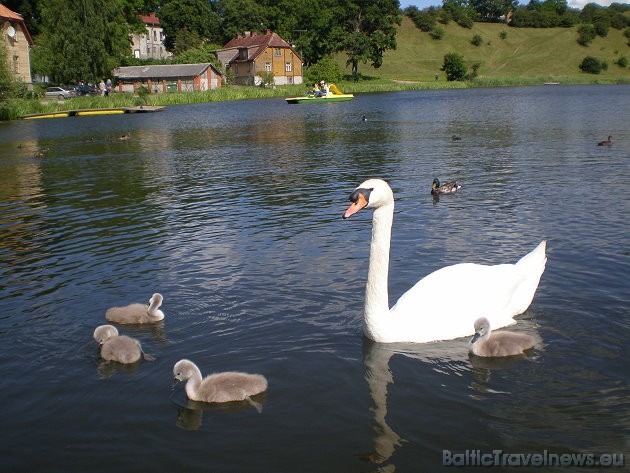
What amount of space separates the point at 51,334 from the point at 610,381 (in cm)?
692

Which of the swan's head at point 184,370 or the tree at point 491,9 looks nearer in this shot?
the swan's head at point 184,370

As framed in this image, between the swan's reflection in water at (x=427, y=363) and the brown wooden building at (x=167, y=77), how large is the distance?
10486cm

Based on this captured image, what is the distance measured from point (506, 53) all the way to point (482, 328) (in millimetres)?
153550

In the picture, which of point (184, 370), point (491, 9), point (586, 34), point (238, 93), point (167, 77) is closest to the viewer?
point (184, 370)

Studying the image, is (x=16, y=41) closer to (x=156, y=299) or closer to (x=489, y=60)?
(x=156, y=299)

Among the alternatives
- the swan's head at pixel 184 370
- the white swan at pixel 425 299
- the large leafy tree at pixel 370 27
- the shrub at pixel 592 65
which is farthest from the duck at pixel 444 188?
the shrub at pixel 592 65

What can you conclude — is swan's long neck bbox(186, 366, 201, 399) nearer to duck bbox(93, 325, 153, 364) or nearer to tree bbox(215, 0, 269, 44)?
duck bbox(93, 325, 153, 364)

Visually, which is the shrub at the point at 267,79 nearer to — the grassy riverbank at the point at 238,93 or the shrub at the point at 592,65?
the grassy riverbank at the point at 238,93

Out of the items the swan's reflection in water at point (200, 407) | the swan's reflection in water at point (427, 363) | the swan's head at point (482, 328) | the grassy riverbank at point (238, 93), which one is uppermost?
the grassy riverbank at point (238, 93)

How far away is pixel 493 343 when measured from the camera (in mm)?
7516

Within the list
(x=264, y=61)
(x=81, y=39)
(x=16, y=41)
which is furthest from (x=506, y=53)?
(x=16, y=41)

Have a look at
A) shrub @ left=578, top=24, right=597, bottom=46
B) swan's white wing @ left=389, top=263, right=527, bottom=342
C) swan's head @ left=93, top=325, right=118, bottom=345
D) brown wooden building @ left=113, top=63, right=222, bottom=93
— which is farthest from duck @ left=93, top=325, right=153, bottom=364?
shrub @ left=578, top=24, right=597, bottom=46

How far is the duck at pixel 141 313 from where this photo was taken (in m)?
8.95

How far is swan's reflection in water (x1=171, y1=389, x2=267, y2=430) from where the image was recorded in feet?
21.6
